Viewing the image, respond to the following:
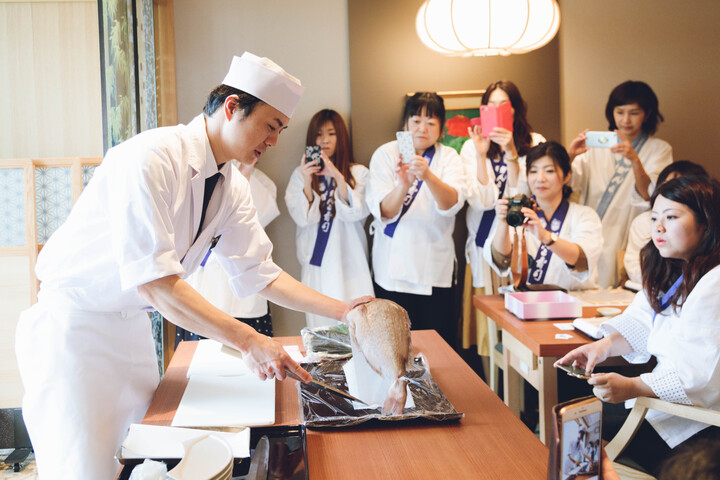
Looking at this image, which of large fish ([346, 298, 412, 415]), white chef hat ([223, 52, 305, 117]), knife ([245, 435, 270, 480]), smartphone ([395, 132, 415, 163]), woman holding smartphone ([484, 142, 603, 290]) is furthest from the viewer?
smartphone ([395, 132, 415, 163])

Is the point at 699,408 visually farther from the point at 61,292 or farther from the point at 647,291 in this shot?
the point at 61,292

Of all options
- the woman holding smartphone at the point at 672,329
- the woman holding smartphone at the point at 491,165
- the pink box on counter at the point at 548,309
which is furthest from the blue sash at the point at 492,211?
the woman holding smartphone at the point at 672,329

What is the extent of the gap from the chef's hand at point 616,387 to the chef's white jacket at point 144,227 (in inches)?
38.8

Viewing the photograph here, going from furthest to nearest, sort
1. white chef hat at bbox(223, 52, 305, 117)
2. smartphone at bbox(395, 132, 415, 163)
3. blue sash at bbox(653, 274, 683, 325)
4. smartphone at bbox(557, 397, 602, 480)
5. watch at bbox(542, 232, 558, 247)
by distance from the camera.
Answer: smartphone at bbox(395, 132, 415, 163), watch at bbox(542, 232, 558, 247), blue sash at bbox(653, 274, 683, 325), white chef hat at bbox(223, 52, 305, 117), smartphone at bbox(557, 397, 602, 480)

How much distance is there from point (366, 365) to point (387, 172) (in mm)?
2190

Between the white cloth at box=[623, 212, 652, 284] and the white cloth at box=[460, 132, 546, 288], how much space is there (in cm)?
61

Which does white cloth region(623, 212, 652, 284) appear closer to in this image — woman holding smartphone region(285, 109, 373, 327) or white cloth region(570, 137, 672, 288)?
white cloth region(570, 137, 672, 288)

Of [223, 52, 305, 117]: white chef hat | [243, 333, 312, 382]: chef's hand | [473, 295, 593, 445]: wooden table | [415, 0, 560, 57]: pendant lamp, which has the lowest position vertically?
[473, 295, 593, 445]: wooden table

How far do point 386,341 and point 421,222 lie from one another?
2.14 meters

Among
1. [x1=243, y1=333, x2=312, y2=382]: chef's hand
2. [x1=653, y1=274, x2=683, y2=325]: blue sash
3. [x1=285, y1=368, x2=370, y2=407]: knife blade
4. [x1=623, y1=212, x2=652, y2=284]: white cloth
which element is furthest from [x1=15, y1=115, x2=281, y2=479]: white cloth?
[x1=623, y1=212, x2=652, y2=284]: white cloth

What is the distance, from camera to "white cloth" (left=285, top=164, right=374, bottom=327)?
12.2ft

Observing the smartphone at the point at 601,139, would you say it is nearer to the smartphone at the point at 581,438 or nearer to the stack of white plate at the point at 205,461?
the smartphone at the point at 581,438

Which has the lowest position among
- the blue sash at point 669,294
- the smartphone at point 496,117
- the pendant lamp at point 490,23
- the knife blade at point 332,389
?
the knife blade at point 332,389

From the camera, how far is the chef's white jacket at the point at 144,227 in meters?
1.36
